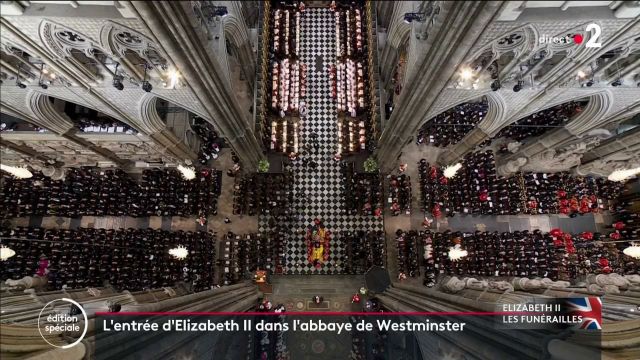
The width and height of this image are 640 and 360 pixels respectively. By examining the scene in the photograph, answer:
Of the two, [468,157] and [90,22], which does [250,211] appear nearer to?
[90,22]

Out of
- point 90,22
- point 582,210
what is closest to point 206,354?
point 90,22

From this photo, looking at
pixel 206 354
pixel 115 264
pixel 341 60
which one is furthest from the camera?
pixel 341 60

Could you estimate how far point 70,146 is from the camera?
11.3 meters

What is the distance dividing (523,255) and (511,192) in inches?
104

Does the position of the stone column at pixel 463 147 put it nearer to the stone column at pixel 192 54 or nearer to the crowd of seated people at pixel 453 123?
the crowd of seated people at pixel 453 123

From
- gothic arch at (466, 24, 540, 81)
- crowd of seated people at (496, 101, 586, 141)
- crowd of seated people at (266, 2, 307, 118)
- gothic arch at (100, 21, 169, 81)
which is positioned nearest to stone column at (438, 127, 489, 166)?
crowd of seated people at (496, 101, 586, 141)

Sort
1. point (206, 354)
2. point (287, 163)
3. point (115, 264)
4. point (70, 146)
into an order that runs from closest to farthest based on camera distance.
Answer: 1. point (206, 354)
2. point (70, 146)
3. point (115, 264)
4. point (287, 163)

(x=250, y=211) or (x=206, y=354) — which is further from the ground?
(x=250, y=211)

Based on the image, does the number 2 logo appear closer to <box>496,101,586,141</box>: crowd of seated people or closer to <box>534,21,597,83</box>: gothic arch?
<box>534,21,597,83</box>: gothic arch

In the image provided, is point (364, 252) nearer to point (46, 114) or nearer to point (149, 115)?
point (149, 115)

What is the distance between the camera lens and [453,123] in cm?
1402

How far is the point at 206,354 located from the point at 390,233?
31.0ft

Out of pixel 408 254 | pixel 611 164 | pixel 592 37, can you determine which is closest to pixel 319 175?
pixel 408 254

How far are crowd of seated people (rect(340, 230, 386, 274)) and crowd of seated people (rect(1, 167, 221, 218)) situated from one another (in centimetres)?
624
